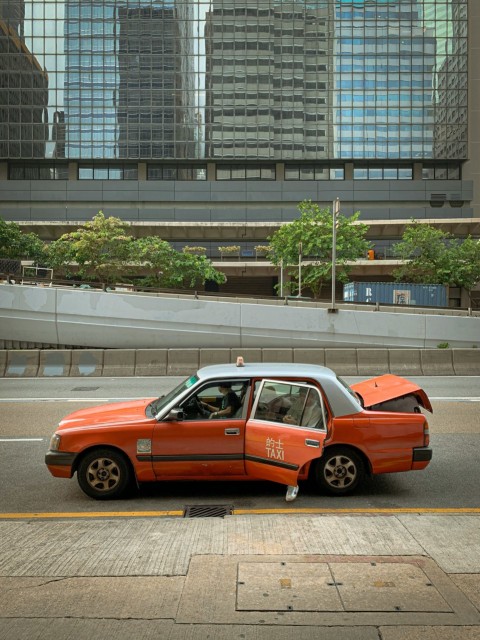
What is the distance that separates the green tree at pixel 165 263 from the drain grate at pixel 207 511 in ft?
139

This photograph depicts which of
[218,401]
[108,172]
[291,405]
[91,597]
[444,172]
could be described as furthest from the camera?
[108,172]

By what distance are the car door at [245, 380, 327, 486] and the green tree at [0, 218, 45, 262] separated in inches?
1954

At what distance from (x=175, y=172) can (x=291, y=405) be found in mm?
73507

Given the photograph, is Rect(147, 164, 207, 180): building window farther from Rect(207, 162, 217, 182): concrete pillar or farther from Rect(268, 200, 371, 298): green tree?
Rect(268, 200, 371, 298): green tree

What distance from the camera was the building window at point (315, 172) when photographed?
7656cm

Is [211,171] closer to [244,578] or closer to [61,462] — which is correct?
[61,462]

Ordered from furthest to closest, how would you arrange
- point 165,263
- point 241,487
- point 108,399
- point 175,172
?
1. point 175,172
2. point 165,263
3. point 108,399
4. point 241,487

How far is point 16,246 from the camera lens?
175 ft

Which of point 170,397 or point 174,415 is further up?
point 170,397

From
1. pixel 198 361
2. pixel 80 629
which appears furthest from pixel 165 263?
pixel 80 629

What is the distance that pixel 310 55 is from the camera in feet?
243

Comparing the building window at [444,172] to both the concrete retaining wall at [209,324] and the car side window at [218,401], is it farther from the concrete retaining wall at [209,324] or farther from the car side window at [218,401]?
the car side window at [218,401]

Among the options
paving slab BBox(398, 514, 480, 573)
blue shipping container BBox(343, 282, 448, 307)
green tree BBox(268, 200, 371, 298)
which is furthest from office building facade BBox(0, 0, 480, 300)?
paving slab BBox(398, 514, 480, 573)

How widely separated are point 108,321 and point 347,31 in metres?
63.0
